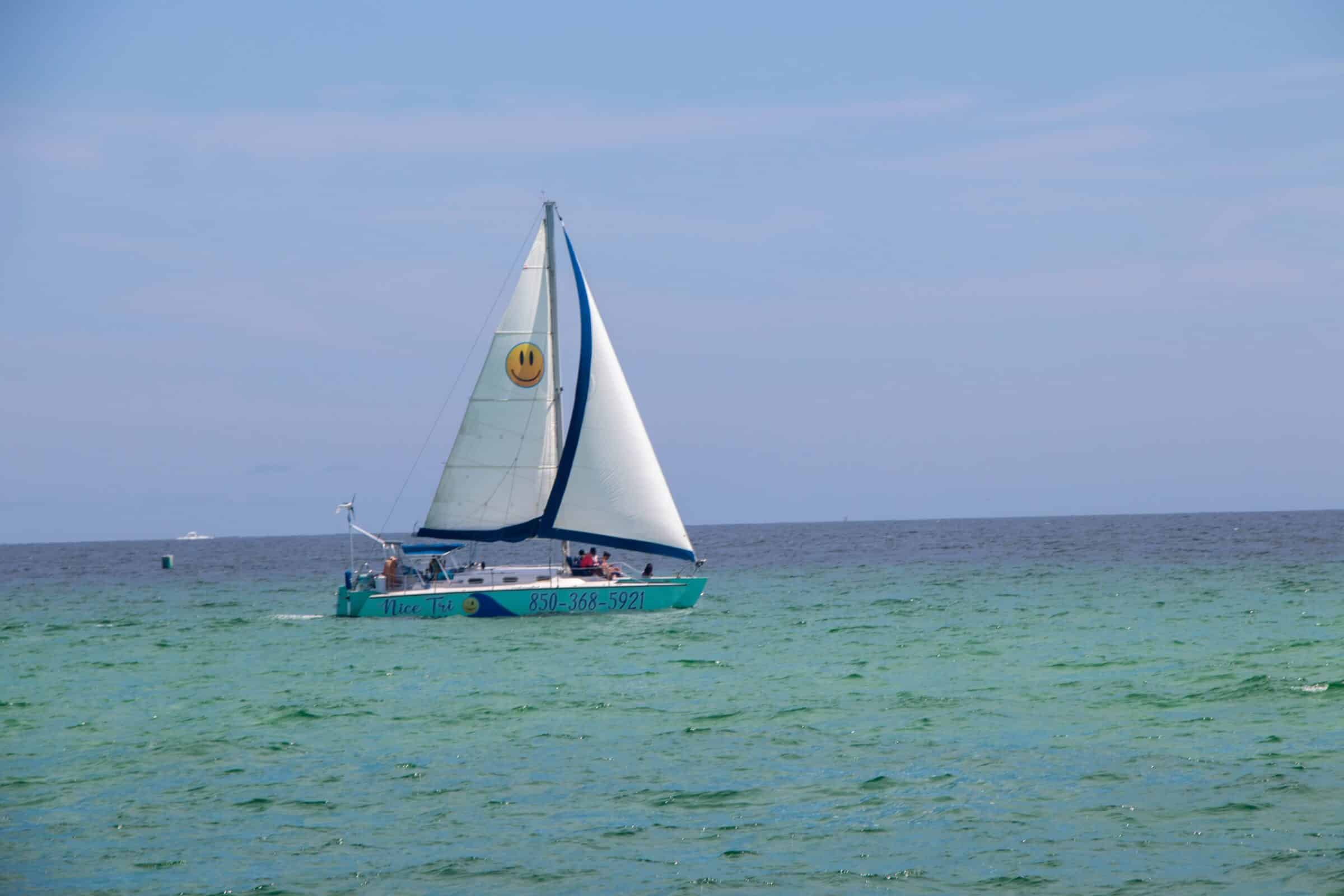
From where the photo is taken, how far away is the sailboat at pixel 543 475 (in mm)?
44719

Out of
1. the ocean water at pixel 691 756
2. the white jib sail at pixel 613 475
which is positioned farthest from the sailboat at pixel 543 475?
the ocean water at pixel 691 756

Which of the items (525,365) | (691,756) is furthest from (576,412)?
(691,756)

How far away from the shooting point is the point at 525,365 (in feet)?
149

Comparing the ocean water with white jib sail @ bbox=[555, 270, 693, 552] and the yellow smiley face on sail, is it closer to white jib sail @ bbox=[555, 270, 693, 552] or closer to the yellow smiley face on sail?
white jib sail @ bbox=[555, 270, 693, 552]

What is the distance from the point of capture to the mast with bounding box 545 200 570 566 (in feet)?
149

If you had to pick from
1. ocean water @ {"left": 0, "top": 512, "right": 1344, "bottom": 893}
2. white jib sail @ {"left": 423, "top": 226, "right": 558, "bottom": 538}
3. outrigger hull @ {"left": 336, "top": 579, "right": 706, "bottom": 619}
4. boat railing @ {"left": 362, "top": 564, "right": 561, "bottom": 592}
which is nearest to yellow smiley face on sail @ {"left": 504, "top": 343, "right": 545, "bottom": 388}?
white jib sail @ {"left": 423, "top": 226, "right": 558, "bottom": 538}

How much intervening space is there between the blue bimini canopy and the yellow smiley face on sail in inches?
225

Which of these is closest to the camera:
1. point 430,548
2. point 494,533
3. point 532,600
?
point 532,600

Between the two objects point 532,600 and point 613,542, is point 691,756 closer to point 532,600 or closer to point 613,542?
point 532,600

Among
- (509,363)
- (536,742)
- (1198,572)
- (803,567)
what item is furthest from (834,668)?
(803,567)

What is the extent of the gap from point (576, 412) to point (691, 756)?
25213mm

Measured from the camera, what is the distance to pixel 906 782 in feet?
60.2

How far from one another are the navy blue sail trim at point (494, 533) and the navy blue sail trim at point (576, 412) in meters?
0.35

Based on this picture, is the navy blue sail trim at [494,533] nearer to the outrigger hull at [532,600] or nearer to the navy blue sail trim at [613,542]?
the navy blue sail trim at [613,542]
